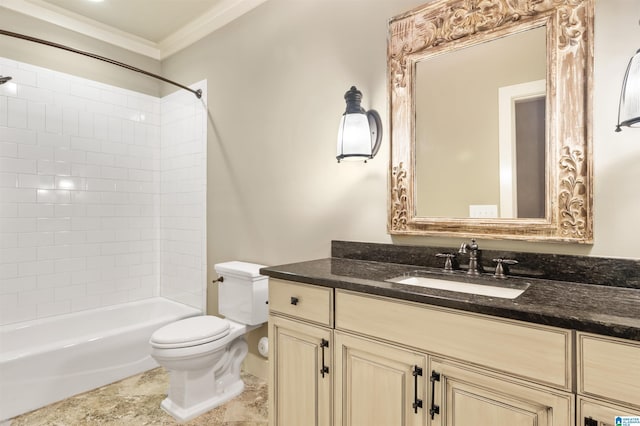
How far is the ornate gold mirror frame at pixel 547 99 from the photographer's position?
1332mm

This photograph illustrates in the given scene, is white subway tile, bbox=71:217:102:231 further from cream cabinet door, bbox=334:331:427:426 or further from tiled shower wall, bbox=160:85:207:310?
cream cabinet door, bbox=334:331:427:426

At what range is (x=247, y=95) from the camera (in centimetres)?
260

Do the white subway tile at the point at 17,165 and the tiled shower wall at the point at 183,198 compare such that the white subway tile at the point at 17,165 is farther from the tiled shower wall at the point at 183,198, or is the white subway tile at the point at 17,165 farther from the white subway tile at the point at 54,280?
the tiled shower wall at the point at 183,198

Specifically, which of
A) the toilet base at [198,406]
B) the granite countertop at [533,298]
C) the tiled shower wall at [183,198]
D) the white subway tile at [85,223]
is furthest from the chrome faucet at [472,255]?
the white subway tile at [85,223]

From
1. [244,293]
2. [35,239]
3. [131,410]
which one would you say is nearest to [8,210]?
[35,239]

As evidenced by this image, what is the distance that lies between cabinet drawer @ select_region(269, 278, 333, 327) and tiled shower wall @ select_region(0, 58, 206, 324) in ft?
5.04

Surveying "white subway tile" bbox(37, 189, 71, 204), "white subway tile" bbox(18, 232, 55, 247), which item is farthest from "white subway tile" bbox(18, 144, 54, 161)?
"white subway tile" bbox(18, 232, 55, 247)

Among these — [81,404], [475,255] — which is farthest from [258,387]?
[475,255]

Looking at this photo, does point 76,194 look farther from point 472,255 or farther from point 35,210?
point 472,255

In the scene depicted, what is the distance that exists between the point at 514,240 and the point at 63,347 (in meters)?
2.58

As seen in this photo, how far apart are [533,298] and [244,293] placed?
5.56ft

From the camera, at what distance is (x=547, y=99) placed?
55.2 inches

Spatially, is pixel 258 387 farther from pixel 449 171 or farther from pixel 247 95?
pixel 247 95

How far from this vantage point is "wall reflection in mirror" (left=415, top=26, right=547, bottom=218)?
1.45 metres
